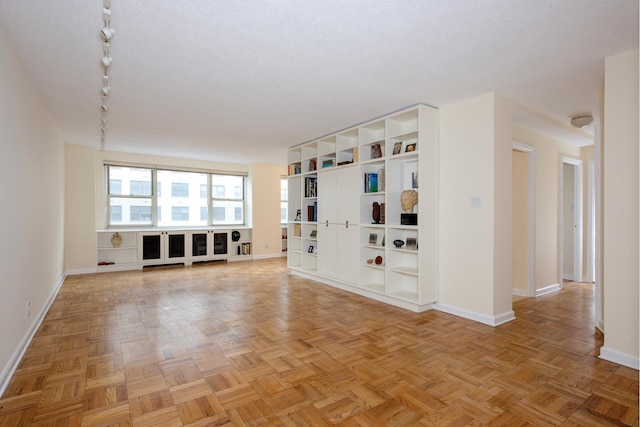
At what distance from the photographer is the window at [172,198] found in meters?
6.93

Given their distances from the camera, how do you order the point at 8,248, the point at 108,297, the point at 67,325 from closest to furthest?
1. the point at 8,248
2. the point at 67,325
3. the point at 108,297

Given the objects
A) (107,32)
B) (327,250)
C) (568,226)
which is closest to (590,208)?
(568,226)

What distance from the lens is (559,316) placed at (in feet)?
12.1

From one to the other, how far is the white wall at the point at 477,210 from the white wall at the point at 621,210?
896 millimetres

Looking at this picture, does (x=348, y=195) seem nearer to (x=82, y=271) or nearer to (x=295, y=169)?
(x=295, y=169)

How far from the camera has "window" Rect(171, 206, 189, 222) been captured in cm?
755

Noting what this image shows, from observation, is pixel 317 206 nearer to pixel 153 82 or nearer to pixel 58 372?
pixel 153 82

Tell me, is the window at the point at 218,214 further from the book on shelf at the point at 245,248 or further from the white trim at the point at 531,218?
the white trim at the point at 531,218

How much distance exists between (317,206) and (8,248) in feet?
Result: 12.7

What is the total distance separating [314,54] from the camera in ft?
8.49

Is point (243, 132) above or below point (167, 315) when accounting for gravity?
above

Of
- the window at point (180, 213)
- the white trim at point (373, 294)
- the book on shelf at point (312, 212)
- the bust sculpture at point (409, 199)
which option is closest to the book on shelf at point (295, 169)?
the book on shelf at point (312, 212)

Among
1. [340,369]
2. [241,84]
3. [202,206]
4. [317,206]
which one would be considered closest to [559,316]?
[340,369]

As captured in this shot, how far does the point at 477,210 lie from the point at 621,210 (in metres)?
1.17
